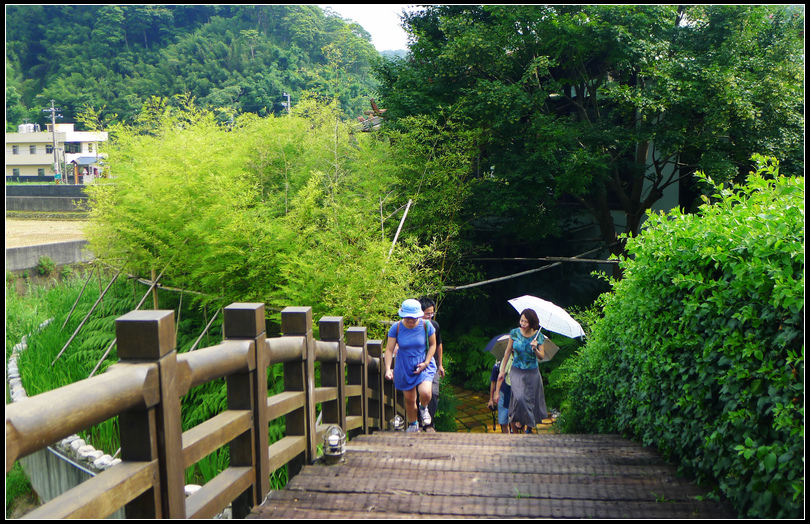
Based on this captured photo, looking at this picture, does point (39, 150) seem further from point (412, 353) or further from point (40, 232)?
point (412, 353)

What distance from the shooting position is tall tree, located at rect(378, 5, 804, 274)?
907 centimetres

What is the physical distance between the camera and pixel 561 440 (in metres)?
4.16

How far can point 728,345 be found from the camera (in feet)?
7.57

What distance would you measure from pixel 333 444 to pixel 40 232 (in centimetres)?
2027

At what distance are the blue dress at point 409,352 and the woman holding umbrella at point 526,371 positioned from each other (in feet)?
2.66

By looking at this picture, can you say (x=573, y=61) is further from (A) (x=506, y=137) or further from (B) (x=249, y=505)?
(B) (x=249, y=505)

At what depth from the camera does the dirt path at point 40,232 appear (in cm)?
1686

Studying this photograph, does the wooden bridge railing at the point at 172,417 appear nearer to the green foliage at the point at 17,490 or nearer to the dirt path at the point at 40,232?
the green foliage at the point at 17,490

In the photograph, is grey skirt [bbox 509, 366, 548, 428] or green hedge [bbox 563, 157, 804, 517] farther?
grey skirt [bbox 509, 366, 548, 428]

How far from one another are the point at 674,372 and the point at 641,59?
7813 millimetres

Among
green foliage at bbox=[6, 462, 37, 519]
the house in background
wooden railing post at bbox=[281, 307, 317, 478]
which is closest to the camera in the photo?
wooden railing post at bbox=[281, 307, 317, 478]

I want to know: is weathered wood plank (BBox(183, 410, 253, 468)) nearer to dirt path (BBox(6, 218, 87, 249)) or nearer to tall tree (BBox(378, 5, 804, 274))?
tall tree (BBox(378, 5, 804, 274))

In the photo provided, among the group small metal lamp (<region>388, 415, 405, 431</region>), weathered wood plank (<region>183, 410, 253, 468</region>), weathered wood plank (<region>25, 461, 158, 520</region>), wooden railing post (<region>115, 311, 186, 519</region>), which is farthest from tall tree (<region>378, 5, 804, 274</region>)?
weathered wood plank (<region>25, 461, 158, 520</region>)

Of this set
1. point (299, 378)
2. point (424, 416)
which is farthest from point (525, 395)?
point (299, 378)
